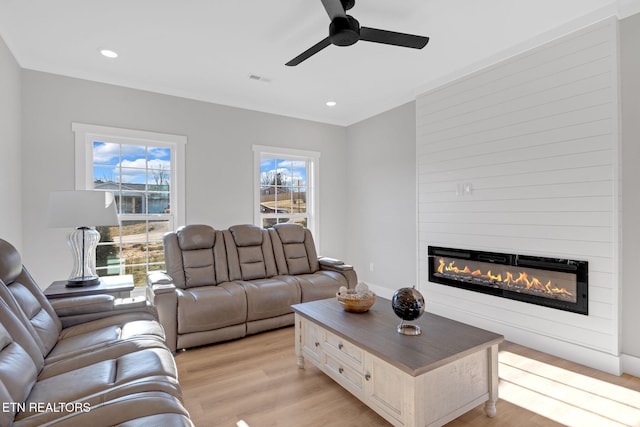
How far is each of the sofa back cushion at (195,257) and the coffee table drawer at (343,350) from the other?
175 cm

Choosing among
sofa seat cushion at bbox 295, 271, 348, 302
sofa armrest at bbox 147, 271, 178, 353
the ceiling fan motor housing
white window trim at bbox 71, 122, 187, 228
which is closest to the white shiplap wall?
sofa seat cushion at bbox 295, 271, 348, 302

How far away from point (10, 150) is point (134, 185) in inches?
47.1

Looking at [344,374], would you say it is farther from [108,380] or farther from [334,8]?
[334,8]

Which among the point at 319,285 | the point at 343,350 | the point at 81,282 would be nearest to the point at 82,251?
the point at 81,282

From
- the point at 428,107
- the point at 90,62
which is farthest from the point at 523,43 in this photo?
the point at 90,62

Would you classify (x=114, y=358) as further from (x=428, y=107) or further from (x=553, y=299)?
(x=428, y=107)

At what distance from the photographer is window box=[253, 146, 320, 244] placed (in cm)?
487

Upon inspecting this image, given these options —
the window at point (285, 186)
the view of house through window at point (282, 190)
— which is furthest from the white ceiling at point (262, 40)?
the view of house through window at point (282, 190)

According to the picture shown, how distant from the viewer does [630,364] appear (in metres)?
2.48

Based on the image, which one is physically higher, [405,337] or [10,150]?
[10,150]

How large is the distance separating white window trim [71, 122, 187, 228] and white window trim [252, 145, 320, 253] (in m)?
0.98

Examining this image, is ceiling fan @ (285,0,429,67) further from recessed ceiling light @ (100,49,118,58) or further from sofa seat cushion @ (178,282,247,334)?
sofa seat cushion @ (178,282,247,334)

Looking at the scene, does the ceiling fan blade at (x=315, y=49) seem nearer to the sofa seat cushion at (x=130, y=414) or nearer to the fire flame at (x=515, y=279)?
the sofa seat cushion at (x=130, y=414)

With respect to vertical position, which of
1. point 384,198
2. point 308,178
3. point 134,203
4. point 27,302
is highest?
point 308,178
